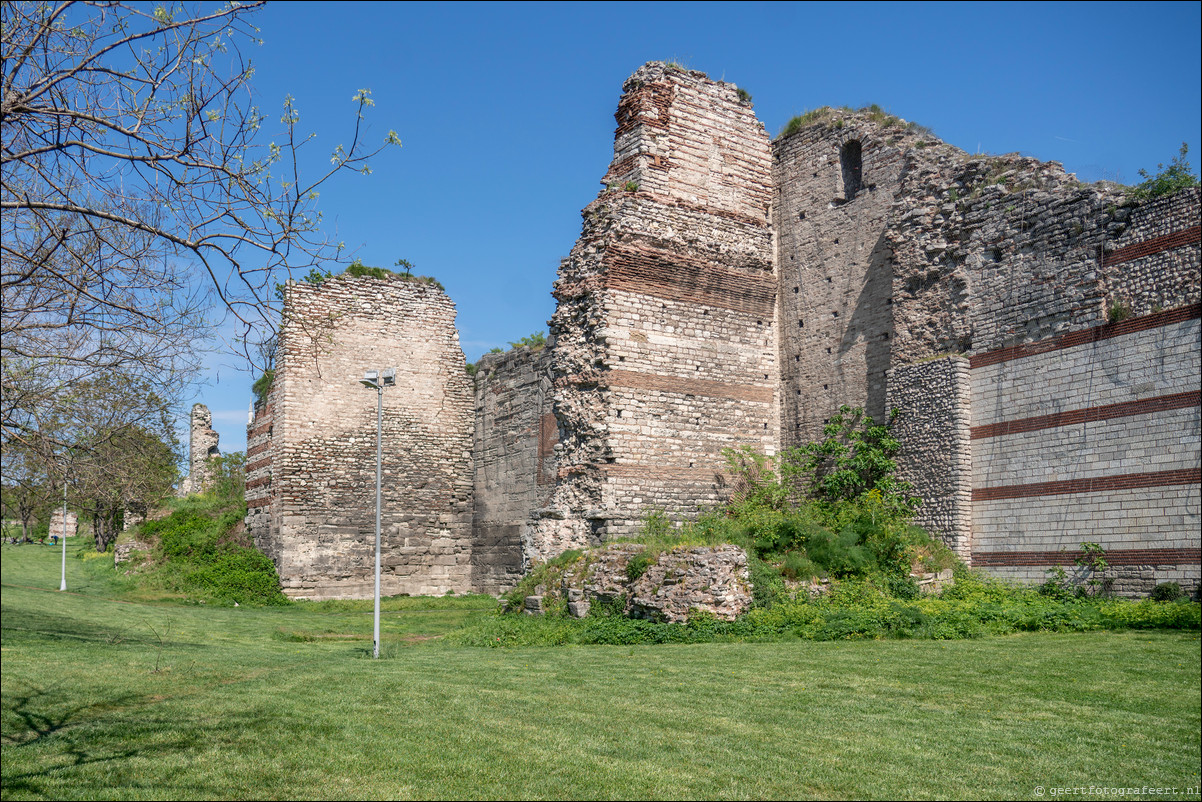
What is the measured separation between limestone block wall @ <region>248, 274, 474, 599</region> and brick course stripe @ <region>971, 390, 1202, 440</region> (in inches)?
513

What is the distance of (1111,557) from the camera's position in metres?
12.0

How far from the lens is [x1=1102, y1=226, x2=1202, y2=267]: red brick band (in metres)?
11.5

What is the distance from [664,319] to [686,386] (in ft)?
4.08

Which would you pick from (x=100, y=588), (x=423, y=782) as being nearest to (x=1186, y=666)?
(x=423, y=782)

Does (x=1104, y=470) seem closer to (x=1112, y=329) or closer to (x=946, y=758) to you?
(x=1112, y=329)

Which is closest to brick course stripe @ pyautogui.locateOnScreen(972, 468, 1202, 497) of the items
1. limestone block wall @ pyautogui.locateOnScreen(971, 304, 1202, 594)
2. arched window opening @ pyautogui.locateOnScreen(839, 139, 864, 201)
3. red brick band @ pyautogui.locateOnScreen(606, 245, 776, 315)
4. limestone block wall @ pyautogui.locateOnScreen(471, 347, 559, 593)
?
limestone block wall @ pyautogui.locateOnScreen(971, 304, 1202, 594)

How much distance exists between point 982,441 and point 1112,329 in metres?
2.40

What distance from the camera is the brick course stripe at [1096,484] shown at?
448 inches

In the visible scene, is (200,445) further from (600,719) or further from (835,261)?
(600,719)

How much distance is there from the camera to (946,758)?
583 cm

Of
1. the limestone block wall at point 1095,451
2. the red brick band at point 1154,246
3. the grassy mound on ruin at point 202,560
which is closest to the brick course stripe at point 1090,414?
the limestone block wall at point 1095,451

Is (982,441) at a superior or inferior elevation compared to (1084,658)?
superior

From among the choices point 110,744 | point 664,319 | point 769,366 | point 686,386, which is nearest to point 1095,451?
point 769,366

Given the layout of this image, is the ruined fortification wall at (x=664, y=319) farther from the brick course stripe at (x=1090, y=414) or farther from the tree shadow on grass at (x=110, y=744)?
the tree shadow on grass at (x=110, y=744)
